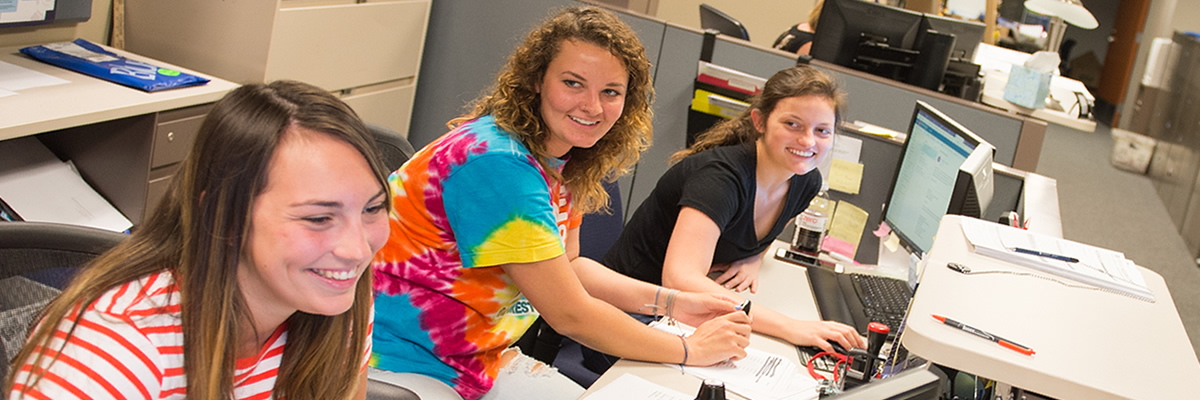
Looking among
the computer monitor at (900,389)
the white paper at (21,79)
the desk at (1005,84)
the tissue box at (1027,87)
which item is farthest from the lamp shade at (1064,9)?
the computer monitor at (900,389)

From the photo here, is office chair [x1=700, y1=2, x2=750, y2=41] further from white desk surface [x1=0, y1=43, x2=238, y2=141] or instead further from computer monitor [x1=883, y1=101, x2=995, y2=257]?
white desk surface [x1=0, y1=43, x2=238, y2=141]

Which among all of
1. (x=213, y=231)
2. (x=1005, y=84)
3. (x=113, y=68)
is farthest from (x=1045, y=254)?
(x=1005, y=84)

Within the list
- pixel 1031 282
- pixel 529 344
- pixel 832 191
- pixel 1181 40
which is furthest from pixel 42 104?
pixel 1181 40

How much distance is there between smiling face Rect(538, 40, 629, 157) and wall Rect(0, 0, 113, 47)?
74.3 inches

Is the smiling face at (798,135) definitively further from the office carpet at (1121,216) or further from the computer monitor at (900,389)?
the office carpet at (1121,216)

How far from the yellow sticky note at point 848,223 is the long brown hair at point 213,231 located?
1.65 meters

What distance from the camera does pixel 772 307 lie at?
192 cm

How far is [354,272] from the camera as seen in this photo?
3.34ft

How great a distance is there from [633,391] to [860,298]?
0.73 metres

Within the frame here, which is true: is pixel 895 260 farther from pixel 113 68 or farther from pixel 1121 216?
pixel 1121 216

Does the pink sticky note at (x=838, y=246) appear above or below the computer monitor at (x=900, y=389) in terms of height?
below

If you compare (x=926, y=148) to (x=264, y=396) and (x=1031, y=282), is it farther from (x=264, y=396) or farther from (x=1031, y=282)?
(x=264, y=396)

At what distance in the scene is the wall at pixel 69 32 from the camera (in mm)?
2588

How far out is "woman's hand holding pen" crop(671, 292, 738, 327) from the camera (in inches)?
66.7
